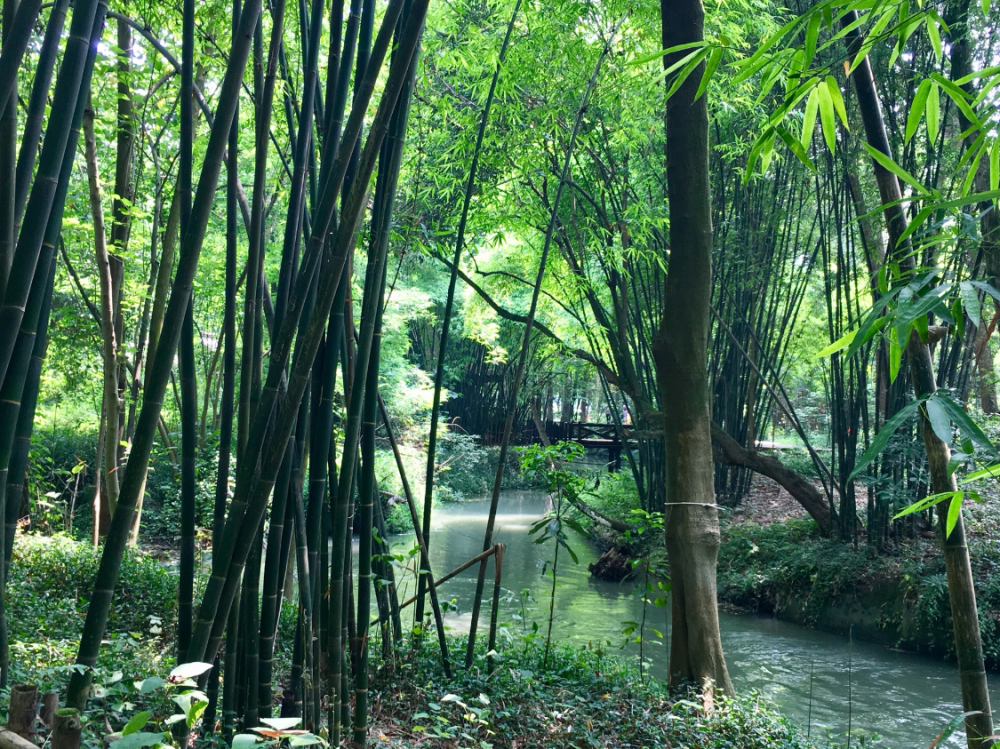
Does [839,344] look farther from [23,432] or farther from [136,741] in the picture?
[23,432]

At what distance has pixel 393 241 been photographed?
329cm

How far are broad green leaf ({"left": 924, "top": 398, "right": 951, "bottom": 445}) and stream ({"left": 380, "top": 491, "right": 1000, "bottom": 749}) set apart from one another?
1781 millimetres

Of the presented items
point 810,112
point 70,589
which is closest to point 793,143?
point 810,112

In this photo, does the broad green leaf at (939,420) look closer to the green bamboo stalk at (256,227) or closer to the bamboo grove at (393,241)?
the bamboo grove at (393,241)

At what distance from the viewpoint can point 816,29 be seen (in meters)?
0.83

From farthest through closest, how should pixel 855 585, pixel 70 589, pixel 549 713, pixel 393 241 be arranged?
pixel 855 585
pixel 70 589
pixel 393 241
pixel 549 713

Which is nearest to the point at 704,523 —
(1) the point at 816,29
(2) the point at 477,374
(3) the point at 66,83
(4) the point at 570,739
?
(4) the point at 570,739

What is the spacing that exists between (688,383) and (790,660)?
Result: 2.70 m

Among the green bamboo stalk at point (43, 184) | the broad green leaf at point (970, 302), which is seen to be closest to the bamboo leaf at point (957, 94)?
the broad green leaf at point (970, 302)

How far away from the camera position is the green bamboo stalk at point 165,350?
4.07 feet

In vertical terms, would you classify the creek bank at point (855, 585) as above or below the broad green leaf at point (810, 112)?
below

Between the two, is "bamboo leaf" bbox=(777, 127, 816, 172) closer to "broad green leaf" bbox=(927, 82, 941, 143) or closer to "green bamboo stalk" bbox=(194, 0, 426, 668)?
"broad green leaf" bbox=(927, 82, 941, 143)

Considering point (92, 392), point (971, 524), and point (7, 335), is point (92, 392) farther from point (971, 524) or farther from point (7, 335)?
point (971, 524)

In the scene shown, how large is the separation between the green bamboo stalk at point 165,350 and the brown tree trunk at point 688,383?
1713 mm
